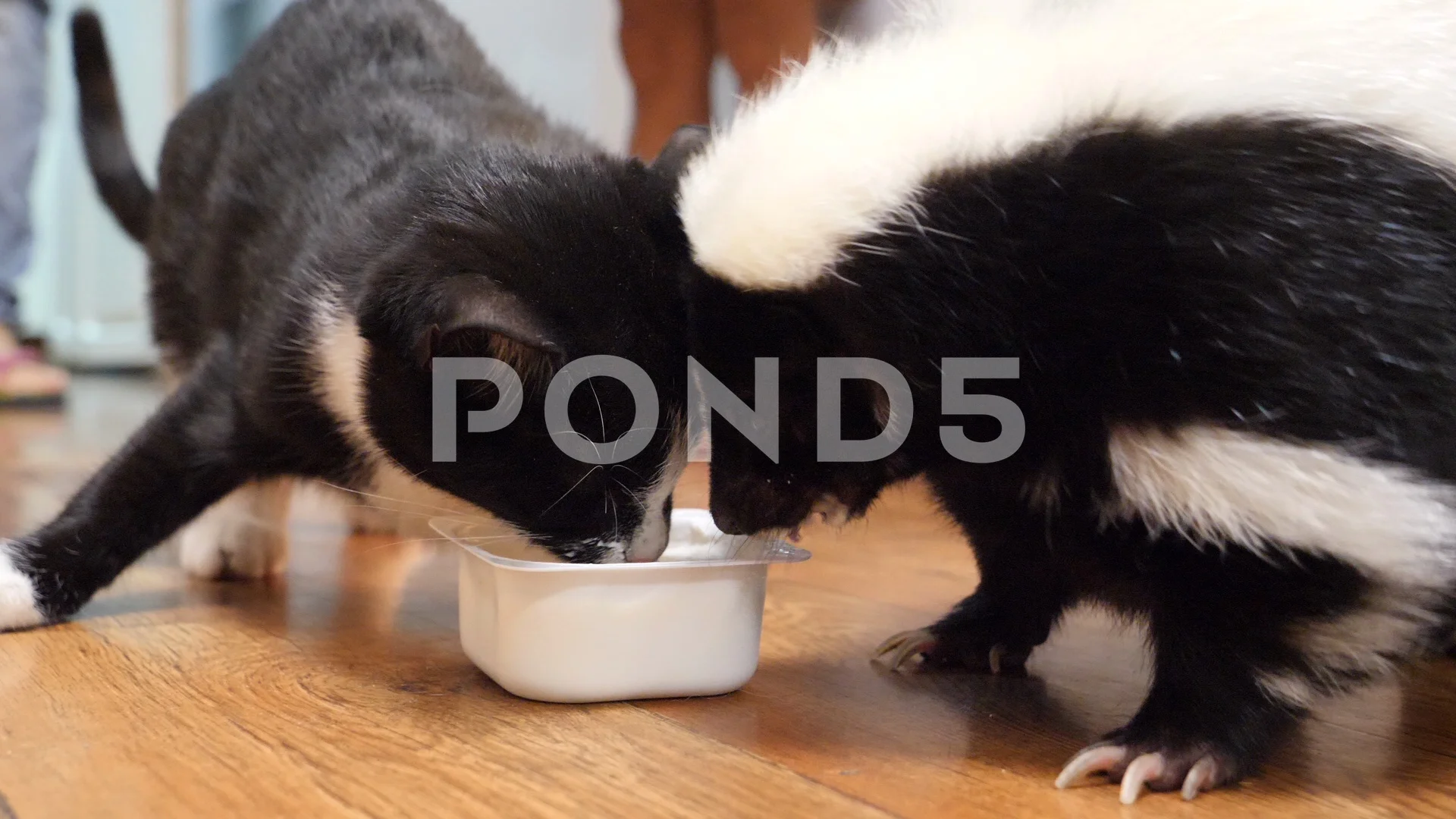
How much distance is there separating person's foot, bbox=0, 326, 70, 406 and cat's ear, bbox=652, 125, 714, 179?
3724 millimetres

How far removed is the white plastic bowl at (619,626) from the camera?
1274 mm

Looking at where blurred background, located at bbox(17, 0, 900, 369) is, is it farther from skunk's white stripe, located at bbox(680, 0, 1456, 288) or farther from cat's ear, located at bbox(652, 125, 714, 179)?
skunk's white stripe, located at bbox(680, 0, 1456, 288)

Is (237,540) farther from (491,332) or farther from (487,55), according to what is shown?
(487,55)

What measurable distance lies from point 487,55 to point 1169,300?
5.80ft

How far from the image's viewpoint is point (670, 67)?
2.96 m

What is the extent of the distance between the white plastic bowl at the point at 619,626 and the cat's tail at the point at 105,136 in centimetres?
160

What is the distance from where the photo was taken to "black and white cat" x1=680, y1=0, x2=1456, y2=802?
1013mm

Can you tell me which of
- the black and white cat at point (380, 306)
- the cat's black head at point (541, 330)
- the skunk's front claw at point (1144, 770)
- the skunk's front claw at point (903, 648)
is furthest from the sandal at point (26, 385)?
the skunk's front claw at point (1144, 770)

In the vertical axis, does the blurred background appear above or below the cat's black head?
above

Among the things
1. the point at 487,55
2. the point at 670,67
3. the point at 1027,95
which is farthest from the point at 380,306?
the point at 670,67

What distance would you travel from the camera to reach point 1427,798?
111cm

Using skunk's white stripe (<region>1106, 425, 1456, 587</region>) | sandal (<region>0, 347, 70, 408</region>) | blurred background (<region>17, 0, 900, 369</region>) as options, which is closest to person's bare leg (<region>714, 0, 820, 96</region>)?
blurred background (<region>17, 0, 900, 369</region>)

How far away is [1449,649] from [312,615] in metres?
1.47

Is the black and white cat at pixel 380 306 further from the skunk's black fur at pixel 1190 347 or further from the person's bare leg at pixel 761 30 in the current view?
the person's bare leg at pixel 761 30
